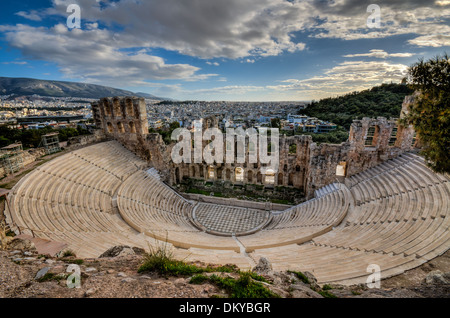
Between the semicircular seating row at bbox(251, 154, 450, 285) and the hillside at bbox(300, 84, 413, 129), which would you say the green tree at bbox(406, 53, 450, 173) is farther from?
the hillside at bbox(300, 84, 413, 129)

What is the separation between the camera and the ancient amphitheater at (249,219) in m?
9.43

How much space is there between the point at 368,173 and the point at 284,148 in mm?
8411

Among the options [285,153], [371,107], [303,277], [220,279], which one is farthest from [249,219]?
[371,107]

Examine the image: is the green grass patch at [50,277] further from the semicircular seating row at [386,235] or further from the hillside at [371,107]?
the hillside at [371,107]

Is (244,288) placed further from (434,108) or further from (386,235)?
(386,235)

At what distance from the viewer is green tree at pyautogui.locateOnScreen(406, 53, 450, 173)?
680 cm

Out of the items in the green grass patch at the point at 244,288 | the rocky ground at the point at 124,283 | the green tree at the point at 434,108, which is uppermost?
the green tree at the point at 434,108

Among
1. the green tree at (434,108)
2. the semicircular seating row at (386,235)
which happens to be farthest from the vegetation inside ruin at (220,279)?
the green tree at (434,108)

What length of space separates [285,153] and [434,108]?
1476cm

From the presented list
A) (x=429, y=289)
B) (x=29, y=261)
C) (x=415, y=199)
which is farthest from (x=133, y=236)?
(x=415, y=199)

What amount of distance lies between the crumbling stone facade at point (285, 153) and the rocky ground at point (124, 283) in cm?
1308

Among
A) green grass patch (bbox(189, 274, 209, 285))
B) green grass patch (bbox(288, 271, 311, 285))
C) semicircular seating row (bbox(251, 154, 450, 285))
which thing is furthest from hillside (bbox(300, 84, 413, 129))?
green grass patch (bbox(189, 274, 209, 285))

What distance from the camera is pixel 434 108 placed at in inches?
279

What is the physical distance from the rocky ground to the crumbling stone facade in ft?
42.9
